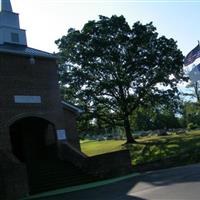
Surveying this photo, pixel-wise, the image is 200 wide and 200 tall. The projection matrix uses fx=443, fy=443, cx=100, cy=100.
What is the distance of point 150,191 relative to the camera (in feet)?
51.2

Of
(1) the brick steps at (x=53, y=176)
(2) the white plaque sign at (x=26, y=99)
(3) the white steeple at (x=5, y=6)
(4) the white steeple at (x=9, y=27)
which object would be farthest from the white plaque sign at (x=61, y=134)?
(3) the white steeple at (x=5, y=6)

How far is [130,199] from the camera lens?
14336 millimetres

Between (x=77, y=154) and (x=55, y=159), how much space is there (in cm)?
158

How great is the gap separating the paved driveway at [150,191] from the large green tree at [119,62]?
25359mm

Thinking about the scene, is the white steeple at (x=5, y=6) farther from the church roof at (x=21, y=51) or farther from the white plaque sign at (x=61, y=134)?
the white plaque sign at (x=61, y=134)

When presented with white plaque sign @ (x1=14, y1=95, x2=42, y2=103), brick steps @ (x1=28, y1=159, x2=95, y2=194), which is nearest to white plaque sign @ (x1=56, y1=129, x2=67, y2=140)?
brick steps @ (x1=28, y1=159, x2=95, y2=194)

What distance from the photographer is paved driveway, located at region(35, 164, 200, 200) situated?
13.9 meters

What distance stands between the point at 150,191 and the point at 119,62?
30.0 m

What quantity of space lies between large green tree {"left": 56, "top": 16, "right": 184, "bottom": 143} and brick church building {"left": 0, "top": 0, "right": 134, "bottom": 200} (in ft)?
48.9

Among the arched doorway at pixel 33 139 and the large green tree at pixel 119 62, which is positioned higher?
the large green tree at pixel 119 62

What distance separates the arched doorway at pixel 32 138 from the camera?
27.4 m

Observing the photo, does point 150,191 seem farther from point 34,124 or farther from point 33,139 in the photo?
point 34,124

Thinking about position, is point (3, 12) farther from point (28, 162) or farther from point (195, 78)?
point (195, 78)

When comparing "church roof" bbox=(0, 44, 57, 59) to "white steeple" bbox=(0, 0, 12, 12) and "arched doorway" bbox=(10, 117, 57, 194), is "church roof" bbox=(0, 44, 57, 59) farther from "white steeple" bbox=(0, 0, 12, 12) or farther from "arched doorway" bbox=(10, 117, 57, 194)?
"arched doorway" bbox=(10, 117, 57, 194)
